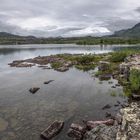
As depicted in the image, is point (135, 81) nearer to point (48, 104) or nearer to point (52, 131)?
point (48, 104)

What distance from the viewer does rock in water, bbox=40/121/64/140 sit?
24.7 meters

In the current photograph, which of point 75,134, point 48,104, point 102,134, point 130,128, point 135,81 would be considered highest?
point 130,128

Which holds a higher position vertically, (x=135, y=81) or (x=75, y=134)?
(x=135, y=81)

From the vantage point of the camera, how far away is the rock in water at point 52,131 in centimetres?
2472

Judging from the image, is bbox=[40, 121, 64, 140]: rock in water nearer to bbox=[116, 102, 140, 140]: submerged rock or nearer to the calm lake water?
the calm lake water

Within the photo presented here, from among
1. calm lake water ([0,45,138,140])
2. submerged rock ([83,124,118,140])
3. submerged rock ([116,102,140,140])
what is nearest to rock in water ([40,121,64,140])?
calm lake water ([0,45,138,140])

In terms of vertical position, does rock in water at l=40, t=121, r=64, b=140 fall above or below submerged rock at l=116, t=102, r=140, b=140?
below

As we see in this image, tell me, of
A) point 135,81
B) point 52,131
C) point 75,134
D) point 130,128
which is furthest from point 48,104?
point 130,128

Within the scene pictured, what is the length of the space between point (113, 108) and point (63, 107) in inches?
276

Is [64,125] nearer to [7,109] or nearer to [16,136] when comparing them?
[16,136]

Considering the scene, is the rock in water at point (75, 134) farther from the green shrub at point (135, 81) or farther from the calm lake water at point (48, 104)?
the green shrub at point (135, 81)

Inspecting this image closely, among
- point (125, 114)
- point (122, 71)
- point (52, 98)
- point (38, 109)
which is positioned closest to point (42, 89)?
point (52, 98)

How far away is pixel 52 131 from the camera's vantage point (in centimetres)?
2556

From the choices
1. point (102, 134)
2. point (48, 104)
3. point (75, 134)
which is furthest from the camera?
point (48, 104)
